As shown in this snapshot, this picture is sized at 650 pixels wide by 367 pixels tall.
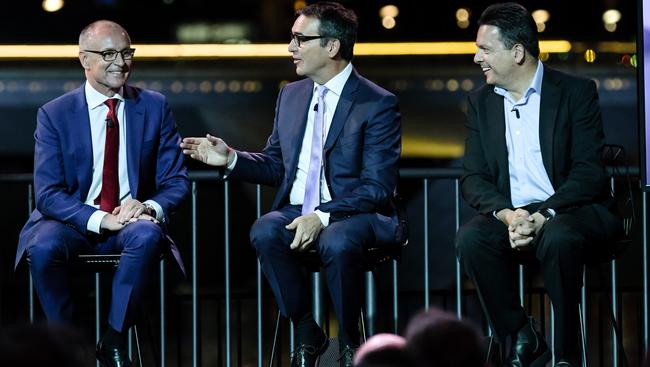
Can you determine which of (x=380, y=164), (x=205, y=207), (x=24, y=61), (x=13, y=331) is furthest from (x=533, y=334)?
(x=205, y=207)

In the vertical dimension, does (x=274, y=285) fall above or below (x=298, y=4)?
below

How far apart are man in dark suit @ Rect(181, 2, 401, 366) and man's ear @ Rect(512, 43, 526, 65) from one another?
51 centimetres

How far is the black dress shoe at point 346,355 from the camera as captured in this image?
14.5 feet

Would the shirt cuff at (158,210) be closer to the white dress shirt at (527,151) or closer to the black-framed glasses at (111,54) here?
the black-framed glasses at (111,54)

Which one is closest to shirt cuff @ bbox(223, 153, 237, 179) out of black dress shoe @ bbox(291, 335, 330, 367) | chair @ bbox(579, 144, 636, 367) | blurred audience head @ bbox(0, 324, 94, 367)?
black dress shoe @ bbox(291, 335, 330, 367)

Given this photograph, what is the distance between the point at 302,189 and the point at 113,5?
4356mm

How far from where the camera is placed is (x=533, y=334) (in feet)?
14.5

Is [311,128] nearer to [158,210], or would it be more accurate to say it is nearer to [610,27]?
[158,210]

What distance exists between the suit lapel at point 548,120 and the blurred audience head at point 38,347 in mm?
2707

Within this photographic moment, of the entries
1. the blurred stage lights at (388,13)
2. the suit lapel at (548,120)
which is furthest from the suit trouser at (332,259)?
the blurred stage lights at (388,13)

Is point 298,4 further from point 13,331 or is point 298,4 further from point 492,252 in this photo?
point 13,331

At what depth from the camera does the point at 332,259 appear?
4414mm

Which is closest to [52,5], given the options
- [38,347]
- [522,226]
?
[522,226]

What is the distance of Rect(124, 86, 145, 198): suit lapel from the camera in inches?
187
